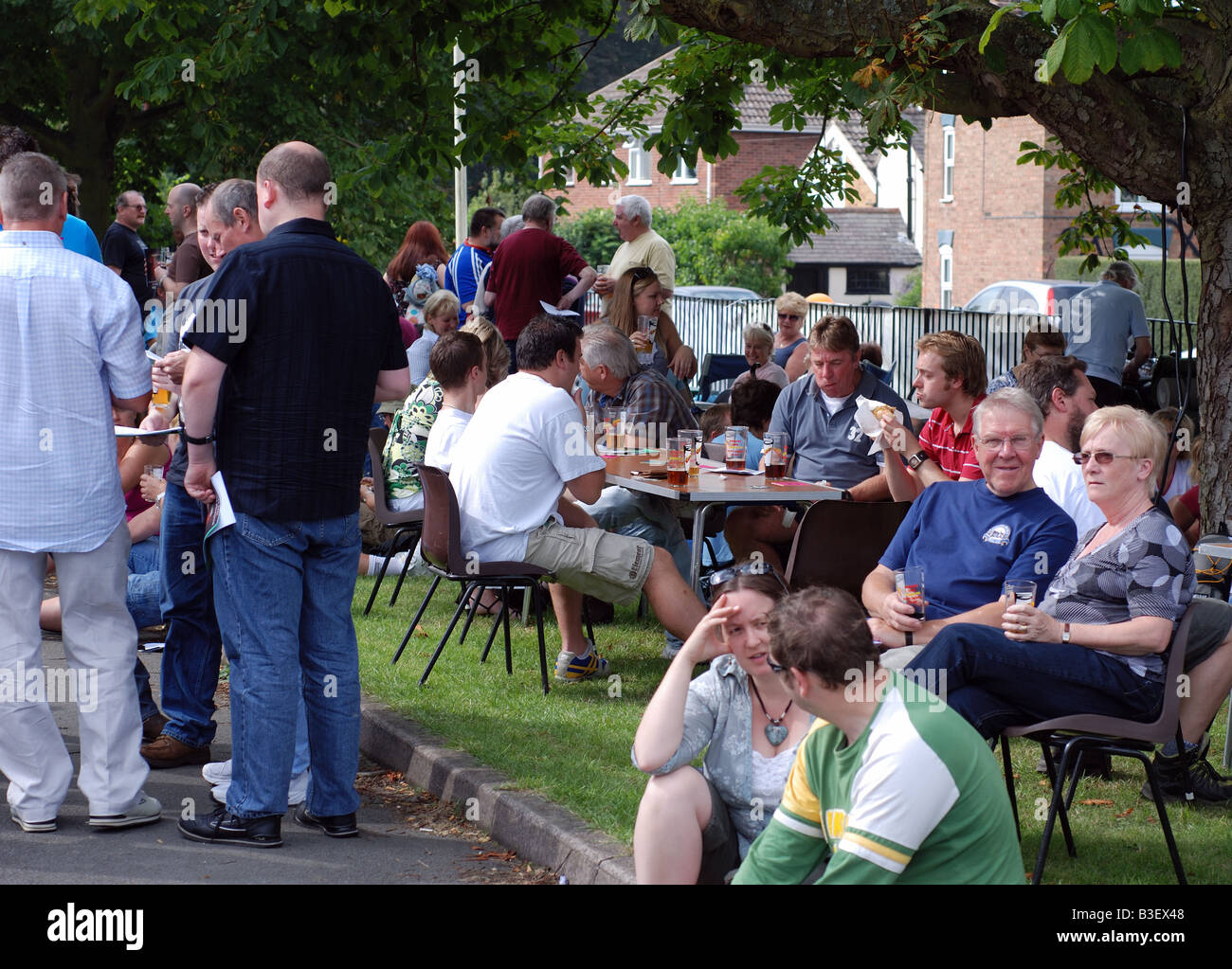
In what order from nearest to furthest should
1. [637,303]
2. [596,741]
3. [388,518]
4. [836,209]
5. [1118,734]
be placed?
[1118,734] → [596,741] → [388,518] → [637,303] → [836,209]

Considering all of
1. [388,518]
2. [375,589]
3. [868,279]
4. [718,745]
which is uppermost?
[868,279]

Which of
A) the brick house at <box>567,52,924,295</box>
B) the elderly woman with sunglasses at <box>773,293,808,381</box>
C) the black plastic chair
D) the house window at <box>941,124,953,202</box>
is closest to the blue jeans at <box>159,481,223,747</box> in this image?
the elderly woman with sunglasses at <box>773,293,808,381</box>

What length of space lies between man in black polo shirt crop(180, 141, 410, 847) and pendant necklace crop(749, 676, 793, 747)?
171 centimetres

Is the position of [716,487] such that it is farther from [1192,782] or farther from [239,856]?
[239,856]

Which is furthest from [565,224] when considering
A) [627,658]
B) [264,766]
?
[264,766]

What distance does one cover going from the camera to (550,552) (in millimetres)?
6863

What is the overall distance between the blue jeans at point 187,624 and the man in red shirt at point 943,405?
10.4ft

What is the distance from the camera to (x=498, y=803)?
530cm

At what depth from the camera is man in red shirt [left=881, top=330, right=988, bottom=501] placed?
23.0ft

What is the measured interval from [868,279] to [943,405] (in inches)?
1807

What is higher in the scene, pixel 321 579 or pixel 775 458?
pixel 775 458

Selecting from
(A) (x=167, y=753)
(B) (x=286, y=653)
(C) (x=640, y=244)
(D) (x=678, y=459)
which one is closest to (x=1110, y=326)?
(C) (x=640, y=244)

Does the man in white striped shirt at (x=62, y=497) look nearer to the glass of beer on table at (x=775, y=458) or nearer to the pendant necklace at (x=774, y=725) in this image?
the pendant necklace at (x=774, y=725)

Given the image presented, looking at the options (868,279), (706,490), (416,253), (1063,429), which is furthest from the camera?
(868,279)
